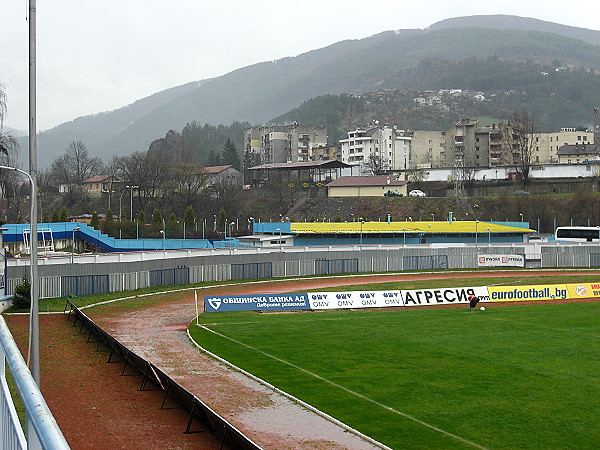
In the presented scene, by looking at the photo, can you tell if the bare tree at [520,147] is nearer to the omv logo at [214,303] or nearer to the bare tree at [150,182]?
the bare tree at [150,182]

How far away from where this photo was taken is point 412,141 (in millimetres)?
195250

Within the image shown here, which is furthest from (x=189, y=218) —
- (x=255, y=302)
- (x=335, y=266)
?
(x=255, y=302)

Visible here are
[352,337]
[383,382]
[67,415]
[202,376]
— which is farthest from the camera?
[352,337]

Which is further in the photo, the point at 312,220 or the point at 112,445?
the point at 312,220

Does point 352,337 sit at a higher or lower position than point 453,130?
lower

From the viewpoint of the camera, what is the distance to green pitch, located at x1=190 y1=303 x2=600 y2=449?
67.8 feet

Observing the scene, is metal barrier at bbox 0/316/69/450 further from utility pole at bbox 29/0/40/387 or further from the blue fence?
the blue fence

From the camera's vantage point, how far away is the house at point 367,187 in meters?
135

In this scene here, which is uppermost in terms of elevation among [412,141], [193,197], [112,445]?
[412,141]

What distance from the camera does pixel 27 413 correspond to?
470cm

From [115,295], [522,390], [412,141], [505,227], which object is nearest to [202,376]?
[522,390]

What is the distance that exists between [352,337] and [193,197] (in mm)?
106440

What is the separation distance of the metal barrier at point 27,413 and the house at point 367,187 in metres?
129

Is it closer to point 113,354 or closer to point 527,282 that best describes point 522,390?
point 113,354
